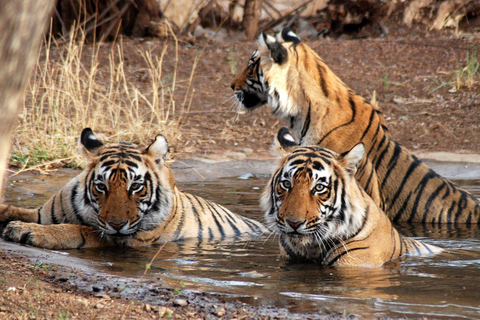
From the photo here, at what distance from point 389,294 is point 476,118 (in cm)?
671

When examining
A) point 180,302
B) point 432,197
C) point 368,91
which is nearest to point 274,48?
point 432,197

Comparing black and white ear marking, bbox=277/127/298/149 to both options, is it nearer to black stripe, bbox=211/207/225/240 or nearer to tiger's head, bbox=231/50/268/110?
black stripe, bbox=211/207/225/240

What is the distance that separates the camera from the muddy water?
3.46m

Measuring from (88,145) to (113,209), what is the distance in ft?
1.96

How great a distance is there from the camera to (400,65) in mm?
11867

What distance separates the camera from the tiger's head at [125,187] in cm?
454

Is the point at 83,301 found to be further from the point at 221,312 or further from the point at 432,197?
the point at 432,197

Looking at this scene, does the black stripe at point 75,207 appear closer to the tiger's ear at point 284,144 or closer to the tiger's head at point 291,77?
the tiger's ear at point 284,144

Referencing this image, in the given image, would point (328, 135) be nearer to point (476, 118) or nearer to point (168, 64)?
point (476, 118)

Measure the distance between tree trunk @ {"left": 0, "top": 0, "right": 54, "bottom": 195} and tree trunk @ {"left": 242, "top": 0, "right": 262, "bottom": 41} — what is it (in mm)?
11094

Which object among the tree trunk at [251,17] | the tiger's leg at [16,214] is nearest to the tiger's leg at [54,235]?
the tiger's leg at [16,214]

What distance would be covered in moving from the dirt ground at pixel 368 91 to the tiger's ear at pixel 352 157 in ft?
5.63

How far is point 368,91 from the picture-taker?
10836 mm

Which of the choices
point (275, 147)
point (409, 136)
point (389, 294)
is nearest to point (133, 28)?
point (409, 136)
